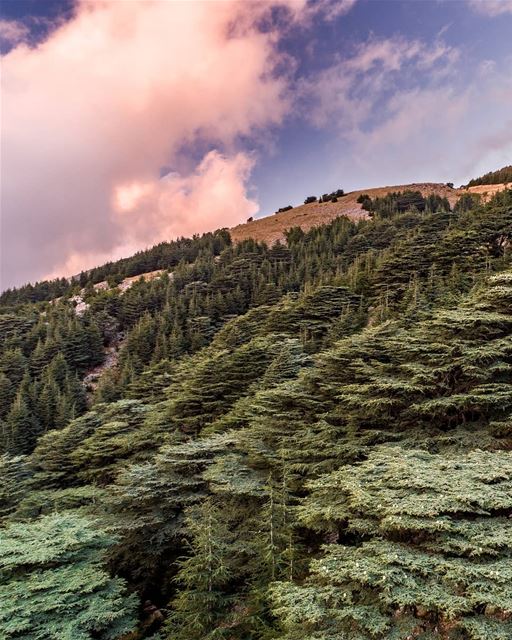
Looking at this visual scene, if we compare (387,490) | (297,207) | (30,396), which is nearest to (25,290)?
(30,396)

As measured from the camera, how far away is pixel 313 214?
417 feet

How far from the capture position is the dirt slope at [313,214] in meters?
119

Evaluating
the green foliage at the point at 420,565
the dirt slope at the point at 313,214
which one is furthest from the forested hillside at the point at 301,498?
the dirt slope at the point at 313,214

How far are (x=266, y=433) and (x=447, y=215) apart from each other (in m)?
53.3

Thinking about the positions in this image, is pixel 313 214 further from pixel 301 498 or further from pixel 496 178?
pixel 301 498

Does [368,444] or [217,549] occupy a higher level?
[368,444]

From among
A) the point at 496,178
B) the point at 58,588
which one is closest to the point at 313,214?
the point at 496,178

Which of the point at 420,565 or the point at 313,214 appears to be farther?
the point at 313,214

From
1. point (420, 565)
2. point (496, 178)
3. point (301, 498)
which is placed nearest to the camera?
point (420, 565)

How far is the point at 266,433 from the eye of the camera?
15305 mm

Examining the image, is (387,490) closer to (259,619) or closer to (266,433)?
(259,619)

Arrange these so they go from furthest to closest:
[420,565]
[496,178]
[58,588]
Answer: [496,178], [58,588], [420,565]

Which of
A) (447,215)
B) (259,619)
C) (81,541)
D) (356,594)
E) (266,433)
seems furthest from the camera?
(447,215)

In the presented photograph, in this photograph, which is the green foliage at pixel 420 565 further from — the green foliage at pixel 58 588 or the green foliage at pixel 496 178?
the green foliage at pixel 496 178
